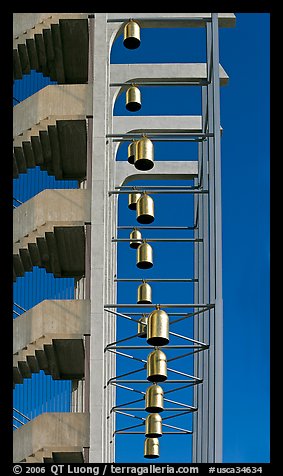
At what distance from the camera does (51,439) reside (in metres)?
31.9

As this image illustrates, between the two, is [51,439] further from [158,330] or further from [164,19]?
[164,19]

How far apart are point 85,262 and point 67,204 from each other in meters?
2.03

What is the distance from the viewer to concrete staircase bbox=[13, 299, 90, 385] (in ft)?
108

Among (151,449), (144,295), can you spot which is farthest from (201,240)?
(151,449)

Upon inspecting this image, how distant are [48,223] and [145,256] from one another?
313 cm

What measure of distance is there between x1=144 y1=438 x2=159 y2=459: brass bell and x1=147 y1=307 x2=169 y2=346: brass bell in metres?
10.2

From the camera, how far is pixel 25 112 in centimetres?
3516

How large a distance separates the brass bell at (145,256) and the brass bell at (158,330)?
6.13 m

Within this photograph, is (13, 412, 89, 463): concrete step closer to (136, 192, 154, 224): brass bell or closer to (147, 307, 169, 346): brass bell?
(147, 307, 169, 346): brass bell

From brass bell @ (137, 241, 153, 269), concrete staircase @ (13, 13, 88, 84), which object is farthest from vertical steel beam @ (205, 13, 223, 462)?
concrete staircase @ (13, 13, 88, 84)
